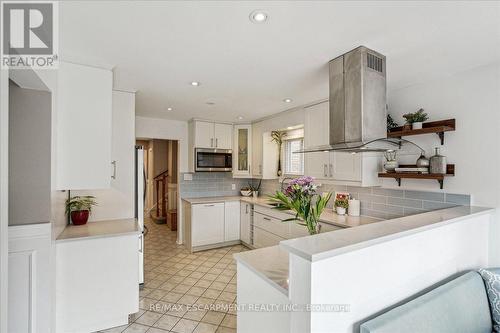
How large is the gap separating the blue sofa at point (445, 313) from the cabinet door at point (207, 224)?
3258 mm

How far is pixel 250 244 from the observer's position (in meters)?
4.21

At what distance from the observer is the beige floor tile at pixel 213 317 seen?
2.25 meters

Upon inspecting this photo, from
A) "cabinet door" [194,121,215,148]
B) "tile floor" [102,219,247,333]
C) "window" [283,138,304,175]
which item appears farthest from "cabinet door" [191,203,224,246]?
"window" [283,138,304,175]

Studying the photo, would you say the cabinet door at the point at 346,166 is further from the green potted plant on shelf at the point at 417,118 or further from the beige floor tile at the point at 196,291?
the beige floor tile at the point at 196,291

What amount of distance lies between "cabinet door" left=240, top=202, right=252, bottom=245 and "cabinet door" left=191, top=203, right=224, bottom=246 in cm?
37

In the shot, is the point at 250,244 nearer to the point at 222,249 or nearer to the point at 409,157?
the point at 222,249

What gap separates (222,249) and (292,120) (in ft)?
8.27

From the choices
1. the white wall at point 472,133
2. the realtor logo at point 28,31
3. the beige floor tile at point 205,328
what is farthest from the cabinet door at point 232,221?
the realtor logo at point 28,31

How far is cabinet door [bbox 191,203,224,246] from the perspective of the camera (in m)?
4.05

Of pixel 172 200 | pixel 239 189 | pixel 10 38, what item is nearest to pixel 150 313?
pixel 10 38

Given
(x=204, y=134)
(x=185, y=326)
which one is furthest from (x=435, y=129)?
(x=204, y=134)

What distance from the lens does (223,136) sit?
14.9 feet

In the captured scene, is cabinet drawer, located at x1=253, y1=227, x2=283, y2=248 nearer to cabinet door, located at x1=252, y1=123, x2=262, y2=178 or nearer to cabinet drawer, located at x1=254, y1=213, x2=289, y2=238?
cabinet drawer, located at x1=254, y1=213, x2=289, y2=238

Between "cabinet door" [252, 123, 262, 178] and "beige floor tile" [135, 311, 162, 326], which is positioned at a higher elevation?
"cabinet door" [252, 123, 262, 178]
